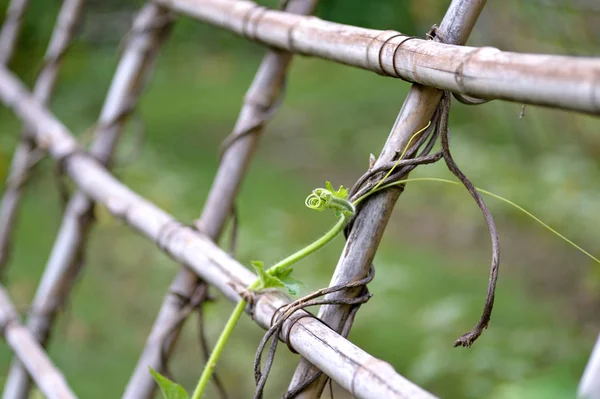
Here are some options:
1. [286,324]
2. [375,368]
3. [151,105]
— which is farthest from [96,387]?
[151,105]

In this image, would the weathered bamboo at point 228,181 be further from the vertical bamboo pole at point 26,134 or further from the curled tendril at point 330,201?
the vertical bamboo pole at point 26,134

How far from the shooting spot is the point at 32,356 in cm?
128

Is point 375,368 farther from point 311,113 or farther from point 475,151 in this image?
point 311,113

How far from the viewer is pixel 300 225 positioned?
284 centimetres

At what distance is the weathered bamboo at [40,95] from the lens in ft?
5.24

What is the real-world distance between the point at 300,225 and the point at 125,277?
2.28 feet

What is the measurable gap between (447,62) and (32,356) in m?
1.00

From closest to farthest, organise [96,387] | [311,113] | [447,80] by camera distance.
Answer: [447,80] → [96,387] → [311,113]

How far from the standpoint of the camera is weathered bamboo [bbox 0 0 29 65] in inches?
72.9

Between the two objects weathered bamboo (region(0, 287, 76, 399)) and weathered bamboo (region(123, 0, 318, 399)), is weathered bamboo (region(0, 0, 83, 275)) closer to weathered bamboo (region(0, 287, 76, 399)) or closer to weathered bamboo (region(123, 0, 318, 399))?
weathered bamboo (region(0, 287, 76, 399))

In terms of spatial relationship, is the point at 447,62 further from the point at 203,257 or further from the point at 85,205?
the point at 85,205

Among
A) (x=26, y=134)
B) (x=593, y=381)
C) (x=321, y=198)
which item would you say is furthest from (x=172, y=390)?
(x=26, y=134)

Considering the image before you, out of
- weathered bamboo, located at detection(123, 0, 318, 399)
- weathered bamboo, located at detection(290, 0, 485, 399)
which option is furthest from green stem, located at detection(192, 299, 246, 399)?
weathered bamboo, located at detection(123, 0, 318, 399)

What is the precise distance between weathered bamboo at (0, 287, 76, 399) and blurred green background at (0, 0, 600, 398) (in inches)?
7.8
